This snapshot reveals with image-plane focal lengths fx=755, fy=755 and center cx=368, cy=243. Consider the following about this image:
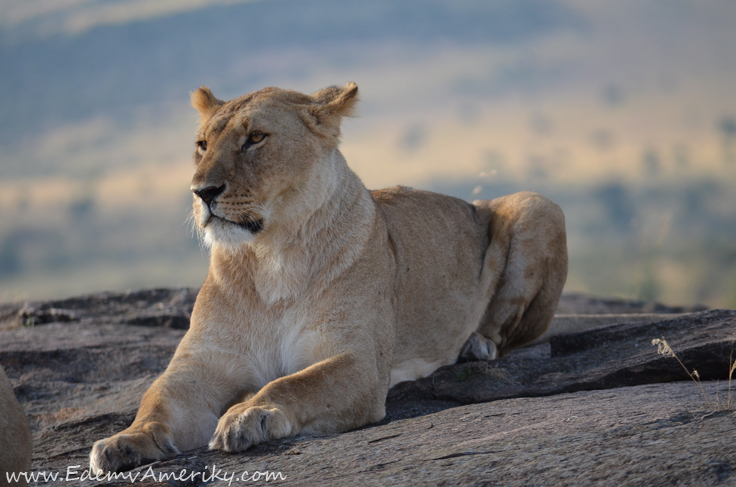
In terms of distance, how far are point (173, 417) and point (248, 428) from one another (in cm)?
66

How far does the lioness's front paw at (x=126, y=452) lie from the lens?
3318 millimetres

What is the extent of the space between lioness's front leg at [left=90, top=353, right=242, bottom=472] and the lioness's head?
29.1 inches

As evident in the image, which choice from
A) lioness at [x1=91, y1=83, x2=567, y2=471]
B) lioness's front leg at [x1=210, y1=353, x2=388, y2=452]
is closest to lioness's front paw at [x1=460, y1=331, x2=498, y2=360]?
lioness at [x1=91, y1=83, x2=567, y2=471]

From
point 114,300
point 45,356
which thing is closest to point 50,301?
Answer: point 114,300

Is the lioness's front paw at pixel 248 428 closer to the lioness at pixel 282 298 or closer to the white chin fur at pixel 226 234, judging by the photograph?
the lioness at pixel 282 298

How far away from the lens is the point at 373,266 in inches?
Result: 178

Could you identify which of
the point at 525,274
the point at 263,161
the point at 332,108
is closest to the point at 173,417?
the point at 263,161

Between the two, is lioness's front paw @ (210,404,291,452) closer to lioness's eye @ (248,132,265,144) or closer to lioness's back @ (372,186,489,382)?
lioness's eye @ (248,132,265,144)

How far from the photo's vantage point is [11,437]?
2939 millimetres

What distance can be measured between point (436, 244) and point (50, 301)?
19.2 feet

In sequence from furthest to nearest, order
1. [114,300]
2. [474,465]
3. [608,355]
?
[114,300]
[608,355]
[474,465]

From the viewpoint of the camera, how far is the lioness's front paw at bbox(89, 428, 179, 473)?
3.32 metres

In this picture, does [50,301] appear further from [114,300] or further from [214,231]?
[214,231]

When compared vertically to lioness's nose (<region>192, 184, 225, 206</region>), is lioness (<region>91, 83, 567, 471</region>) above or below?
below
